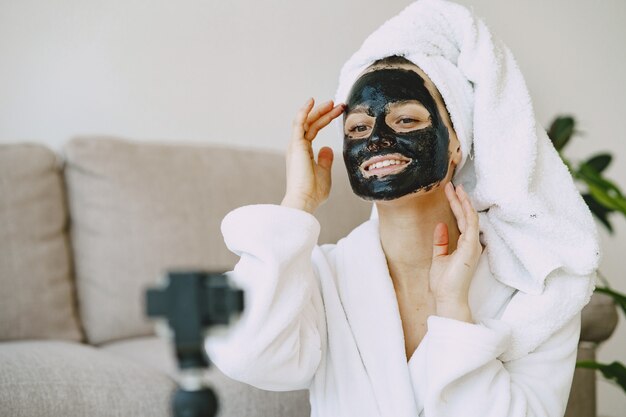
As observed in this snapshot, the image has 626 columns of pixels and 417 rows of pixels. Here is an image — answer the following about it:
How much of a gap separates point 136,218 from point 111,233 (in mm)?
68

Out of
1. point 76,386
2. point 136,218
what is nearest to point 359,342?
point 76,386

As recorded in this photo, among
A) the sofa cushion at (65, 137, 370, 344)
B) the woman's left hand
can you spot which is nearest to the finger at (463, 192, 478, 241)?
the woman's left hand

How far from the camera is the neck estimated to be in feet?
3.58

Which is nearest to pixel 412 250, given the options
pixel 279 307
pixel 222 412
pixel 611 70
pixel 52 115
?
pixel 279 307

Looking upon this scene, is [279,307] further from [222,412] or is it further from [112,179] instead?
[112,179]

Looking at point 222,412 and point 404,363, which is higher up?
point 404,363

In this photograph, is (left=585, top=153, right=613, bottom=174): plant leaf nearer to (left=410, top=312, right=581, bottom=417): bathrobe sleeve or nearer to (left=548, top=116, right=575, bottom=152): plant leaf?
(left=548, top=116, right=575, bottom=152): plant leaf

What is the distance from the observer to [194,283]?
0.44 m

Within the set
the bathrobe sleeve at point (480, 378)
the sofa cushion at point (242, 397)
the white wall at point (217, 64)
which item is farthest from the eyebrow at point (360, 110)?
the white wall at point (217, 64)

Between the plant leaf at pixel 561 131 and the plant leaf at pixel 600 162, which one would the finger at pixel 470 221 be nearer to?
the plant leaf at pixel 561 131

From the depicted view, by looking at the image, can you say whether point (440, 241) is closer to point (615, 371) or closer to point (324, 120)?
point (324, 120)

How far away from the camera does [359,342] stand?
41.6 inches

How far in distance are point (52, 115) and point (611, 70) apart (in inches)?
82.0

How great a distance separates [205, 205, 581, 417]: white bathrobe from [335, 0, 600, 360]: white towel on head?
2.1 inches
